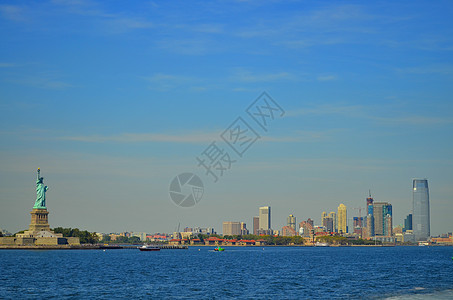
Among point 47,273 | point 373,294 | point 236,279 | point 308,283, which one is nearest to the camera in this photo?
point 373,294

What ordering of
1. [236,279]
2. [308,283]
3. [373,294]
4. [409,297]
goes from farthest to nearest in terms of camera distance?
[236,279] < [308,283] < [373,294] < [409,297]

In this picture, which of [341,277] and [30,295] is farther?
[341,277]

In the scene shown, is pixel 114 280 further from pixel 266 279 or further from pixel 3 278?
pixel 266 279

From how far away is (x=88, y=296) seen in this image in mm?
68000

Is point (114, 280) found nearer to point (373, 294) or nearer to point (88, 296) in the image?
point (88, 296)

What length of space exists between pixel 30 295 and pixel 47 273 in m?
34.0

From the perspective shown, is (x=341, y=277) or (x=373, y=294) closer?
(x=373, y=294)

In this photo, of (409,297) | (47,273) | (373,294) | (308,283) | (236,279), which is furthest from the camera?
(47,273)

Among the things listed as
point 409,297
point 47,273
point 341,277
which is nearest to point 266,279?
point 341,277

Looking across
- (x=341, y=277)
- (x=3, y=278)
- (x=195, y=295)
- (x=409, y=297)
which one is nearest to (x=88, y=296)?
(x=195, y=295)

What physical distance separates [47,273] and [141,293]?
36.5 m

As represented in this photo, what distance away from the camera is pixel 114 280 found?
3519 inches

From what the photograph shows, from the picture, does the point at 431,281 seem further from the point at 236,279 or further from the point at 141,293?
the point at 141,293

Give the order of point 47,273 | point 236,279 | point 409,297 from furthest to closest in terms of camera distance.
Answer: point 47,273, point 236,279, point 409,297
